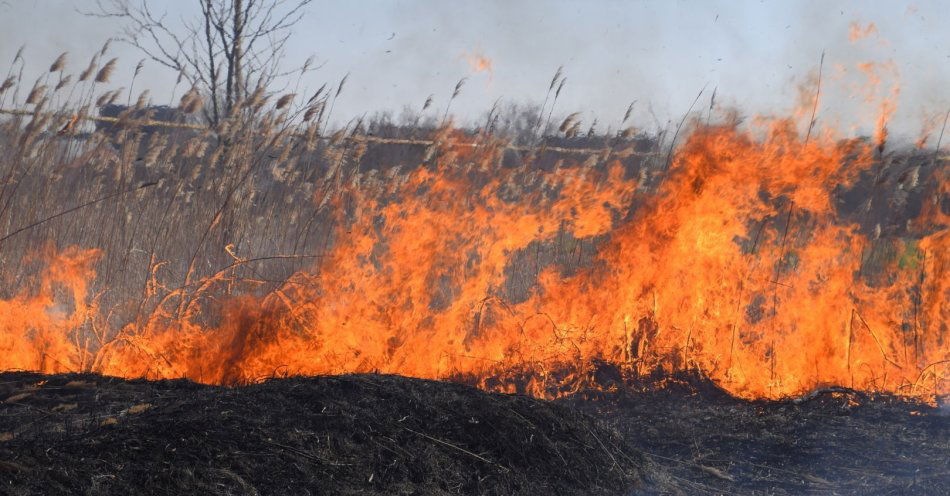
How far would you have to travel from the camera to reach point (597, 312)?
6.65 metres

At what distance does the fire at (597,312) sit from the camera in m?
6.16

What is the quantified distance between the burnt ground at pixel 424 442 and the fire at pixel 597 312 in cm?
68

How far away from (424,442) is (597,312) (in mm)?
2902

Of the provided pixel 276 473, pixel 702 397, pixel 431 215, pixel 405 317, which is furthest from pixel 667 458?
pixel 431 215

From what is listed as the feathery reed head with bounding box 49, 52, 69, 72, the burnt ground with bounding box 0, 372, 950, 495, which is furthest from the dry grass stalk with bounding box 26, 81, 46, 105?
the burnt ground with bounding box 0, 372, 950, 495

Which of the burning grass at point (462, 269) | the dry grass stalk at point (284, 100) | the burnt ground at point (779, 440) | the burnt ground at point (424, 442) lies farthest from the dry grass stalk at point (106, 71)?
the burnt ground at point (779, 440)

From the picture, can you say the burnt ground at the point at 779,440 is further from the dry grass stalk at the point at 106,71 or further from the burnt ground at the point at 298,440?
the dry grass stalk at the point at 106,71

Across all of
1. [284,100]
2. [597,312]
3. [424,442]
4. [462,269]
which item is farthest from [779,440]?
[284,100]

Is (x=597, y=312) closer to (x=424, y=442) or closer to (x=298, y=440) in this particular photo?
(x=424, y=442)

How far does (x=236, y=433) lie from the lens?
3604 millimetres

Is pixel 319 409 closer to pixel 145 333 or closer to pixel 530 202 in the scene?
pixel 145 333

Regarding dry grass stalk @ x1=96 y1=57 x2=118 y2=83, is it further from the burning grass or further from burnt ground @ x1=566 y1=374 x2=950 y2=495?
burnt ground @ x1=566 y1=374 x2=950 y2=495

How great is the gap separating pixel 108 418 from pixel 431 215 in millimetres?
3877

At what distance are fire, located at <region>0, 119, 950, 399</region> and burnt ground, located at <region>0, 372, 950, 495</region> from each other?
2.24 ft
